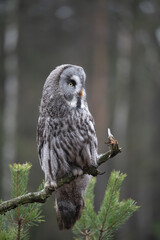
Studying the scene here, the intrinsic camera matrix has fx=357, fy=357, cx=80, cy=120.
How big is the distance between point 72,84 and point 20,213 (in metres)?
0.94

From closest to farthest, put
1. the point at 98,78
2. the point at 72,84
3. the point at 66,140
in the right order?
the point at 66,140
the point at 72,84
the point at 98,78

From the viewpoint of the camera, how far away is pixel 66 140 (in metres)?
1.96

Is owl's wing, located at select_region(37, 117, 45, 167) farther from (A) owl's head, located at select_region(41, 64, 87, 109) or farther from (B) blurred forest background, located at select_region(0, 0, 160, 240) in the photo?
(B) blurred forest background, located at select_region(0, 0, 160, 240)

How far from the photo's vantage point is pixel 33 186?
26.8 feet

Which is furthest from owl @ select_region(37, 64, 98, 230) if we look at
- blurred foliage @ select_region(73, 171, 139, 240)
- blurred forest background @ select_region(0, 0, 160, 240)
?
blurred forest background @ select_region(0, 0, 160, 240)

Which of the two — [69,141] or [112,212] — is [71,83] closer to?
[69,141]

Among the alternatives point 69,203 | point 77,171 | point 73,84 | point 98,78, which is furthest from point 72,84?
point 98,78

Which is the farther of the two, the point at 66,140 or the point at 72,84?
the point at 72,84

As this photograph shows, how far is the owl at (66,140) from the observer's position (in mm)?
1969

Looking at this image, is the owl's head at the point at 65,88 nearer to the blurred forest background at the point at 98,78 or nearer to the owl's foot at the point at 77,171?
the owl's foot at the point at 77,171

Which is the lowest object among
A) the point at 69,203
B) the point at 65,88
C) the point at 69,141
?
the point at 69,203

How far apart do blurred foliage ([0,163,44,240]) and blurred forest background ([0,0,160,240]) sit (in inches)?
196

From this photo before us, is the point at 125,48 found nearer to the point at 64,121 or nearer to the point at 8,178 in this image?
the point at 8,178

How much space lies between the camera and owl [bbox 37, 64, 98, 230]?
1.97m
